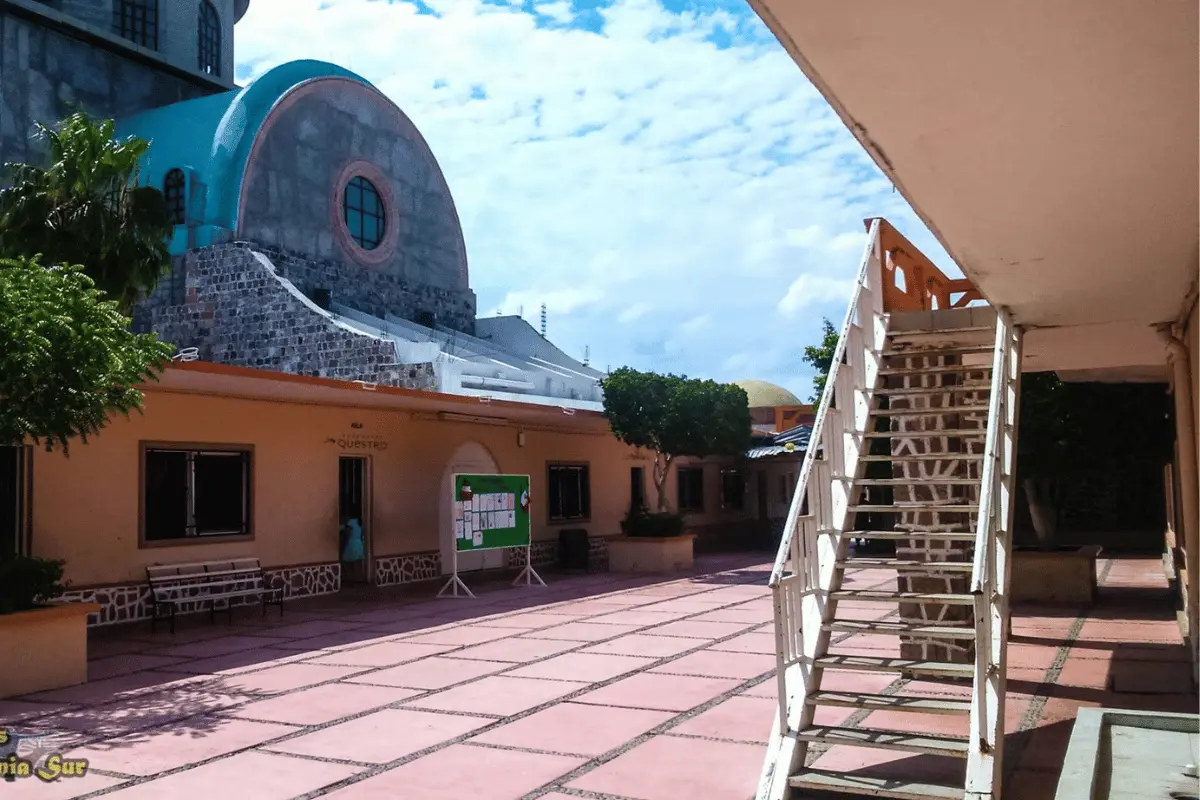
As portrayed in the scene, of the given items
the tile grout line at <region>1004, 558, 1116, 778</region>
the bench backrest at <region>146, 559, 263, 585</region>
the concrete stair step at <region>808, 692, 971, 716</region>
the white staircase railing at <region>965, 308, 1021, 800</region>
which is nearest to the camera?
the white staircase railing at <region>965, 308, 1021, 800</region>

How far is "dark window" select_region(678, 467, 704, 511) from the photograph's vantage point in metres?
24.5

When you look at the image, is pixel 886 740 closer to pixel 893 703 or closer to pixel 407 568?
pixel 893 703

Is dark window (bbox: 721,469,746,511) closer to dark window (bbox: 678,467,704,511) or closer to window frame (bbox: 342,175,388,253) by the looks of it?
dark window (bbox: 678,467,704,511)

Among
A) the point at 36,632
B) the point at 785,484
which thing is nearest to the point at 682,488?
the point at 785,484

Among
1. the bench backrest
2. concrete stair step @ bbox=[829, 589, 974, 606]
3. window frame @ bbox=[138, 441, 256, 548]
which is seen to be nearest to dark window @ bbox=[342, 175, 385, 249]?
window frame @ bbox=[138, 441, 256, 548]

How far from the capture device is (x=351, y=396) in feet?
46.3

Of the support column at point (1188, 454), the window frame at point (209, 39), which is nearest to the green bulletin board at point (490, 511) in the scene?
the support column at point (1188, 454)

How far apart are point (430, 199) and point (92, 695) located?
69.5 ft

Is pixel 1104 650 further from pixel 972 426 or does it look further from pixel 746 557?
pixel 746 557

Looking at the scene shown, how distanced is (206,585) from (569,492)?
9119 mm

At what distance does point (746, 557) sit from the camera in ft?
74.5

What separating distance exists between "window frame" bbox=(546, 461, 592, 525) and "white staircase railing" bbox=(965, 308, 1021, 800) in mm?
13316

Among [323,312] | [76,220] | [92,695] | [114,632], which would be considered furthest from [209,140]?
[92,695]

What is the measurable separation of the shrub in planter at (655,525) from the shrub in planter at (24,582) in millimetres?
11627
